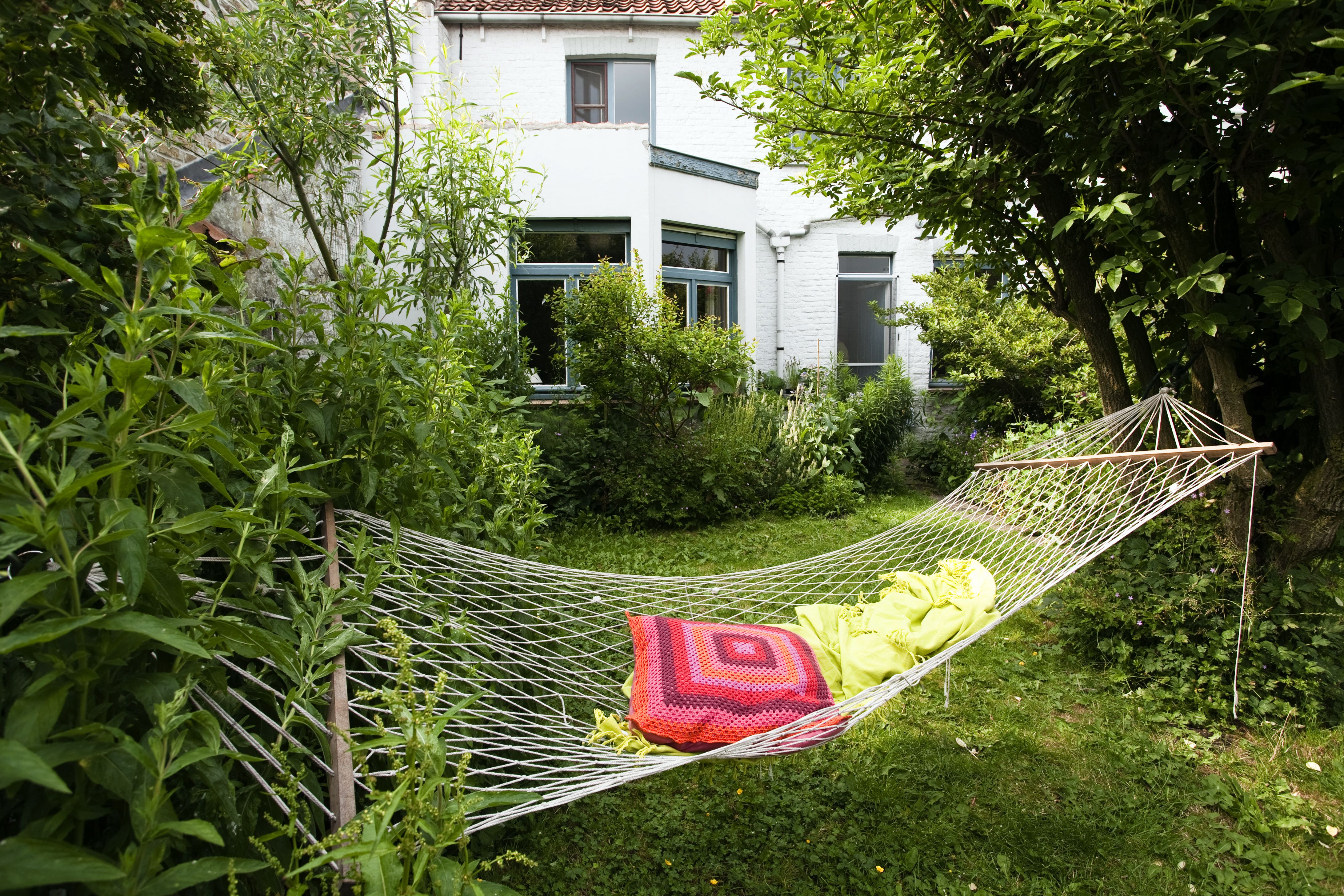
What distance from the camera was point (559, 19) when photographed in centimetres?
753

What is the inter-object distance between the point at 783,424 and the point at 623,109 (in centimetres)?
443

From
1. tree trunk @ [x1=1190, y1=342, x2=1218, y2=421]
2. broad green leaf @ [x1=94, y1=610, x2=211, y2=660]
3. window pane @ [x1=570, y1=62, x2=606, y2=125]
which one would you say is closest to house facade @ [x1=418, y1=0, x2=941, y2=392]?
window pane @ [x1=570, y1=62, x2=606, y2=125]

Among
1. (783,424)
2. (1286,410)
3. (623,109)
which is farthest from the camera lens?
(623,109)

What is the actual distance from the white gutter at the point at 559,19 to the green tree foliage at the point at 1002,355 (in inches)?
154

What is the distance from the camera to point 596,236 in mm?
6688

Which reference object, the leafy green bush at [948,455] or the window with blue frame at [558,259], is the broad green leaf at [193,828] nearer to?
the leafy green bush at [948,455]

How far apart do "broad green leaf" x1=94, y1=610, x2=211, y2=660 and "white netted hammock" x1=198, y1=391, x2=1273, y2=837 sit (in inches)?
8.0

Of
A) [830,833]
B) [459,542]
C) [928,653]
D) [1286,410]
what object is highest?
[1286,410]

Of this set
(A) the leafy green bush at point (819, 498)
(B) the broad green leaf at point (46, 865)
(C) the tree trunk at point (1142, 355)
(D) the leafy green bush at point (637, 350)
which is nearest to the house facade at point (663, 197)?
(D) the leafy green bush at point (637, 350)

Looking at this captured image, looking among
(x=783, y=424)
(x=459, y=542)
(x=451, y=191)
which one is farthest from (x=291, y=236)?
(x=783, y=424)

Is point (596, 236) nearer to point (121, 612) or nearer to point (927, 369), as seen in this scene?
point (927, 369)

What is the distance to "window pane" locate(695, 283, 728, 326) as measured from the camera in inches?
291

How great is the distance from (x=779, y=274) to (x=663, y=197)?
1.88 meters

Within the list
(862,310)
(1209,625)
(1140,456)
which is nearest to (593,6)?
(862,310)
